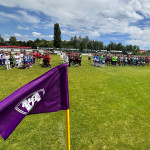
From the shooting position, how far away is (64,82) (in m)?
2.09

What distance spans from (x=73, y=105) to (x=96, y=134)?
1988 mm

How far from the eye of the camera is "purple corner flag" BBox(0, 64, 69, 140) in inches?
59.1

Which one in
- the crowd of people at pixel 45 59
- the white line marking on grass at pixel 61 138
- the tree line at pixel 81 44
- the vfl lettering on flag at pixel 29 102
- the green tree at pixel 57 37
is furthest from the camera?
the tree line at pixel 81 44

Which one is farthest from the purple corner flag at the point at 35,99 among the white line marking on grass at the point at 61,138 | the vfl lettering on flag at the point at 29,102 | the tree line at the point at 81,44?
the tree line at the point at 81,44

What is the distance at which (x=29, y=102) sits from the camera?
174 centimetres

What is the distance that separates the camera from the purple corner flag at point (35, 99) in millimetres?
1501

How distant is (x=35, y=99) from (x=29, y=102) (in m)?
0.10

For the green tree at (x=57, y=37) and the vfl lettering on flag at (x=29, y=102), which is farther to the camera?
the green tree at (x=57, y=37)

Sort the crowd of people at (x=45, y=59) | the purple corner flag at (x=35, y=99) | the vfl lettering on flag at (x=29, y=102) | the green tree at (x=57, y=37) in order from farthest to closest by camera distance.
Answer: the green tree at (x=57, y=37), the crowd of people at (x=45, y=59), the vfl lettering on flag at (x=29, y=102), the purple corner flag at (x=35, y=99)

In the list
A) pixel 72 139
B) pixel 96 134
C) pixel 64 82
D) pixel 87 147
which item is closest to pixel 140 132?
pixel 96 134

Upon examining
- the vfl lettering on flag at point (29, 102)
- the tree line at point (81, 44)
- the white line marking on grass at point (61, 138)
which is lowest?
the white line marking on grass at point (61, 138)

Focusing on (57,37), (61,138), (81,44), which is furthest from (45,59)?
(81,44)

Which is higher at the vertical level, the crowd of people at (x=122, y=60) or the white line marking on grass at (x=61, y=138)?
the crowd of people at (x=122, y=60)

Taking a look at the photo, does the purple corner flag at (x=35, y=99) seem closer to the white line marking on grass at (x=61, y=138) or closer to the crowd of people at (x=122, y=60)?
the white line marking on grass at (x=61, y=138)
